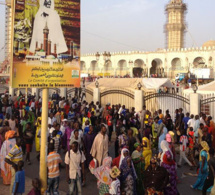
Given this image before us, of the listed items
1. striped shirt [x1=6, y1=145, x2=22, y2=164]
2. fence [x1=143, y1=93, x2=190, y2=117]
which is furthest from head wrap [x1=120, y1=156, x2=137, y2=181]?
fence [x1=143, y1=93, x2=190, y2=117]

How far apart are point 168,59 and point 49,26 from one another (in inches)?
1819

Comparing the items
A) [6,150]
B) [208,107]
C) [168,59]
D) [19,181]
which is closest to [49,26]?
[19,181]

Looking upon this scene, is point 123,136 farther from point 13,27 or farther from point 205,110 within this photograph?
point 205,110

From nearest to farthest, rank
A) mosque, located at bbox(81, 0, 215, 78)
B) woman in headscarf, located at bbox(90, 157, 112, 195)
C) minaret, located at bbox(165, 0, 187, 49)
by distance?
woman in headscarf, located at bbox(90, 157, 112, 195), mosque, located at bbox(81, 0, 215, 78), minaret, located at bbox(165, 0, 187, 49)

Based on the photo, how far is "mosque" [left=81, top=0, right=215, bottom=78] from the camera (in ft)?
149

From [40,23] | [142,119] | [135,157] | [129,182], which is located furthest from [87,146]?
[142,119]

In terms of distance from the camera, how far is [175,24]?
66.4 metres

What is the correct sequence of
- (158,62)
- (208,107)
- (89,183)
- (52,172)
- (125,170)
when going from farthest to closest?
1. (158,62)
2. (208,107)
3. (89,183)
4. (52,172)
5. (125,170)

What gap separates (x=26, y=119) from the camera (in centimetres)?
874

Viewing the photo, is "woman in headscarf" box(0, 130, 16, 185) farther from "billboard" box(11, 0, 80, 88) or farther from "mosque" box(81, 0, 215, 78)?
"mosque" box(81, 0, 215, 78)

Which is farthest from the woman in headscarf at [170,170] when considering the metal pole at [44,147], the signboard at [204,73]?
the signboard at [204,73]

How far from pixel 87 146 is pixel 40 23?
3.41 meters

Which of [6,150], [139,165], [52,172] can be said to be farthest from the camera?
[6,150]

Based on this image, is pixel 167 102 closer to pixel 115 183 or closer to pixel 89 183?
pixel 89 183
